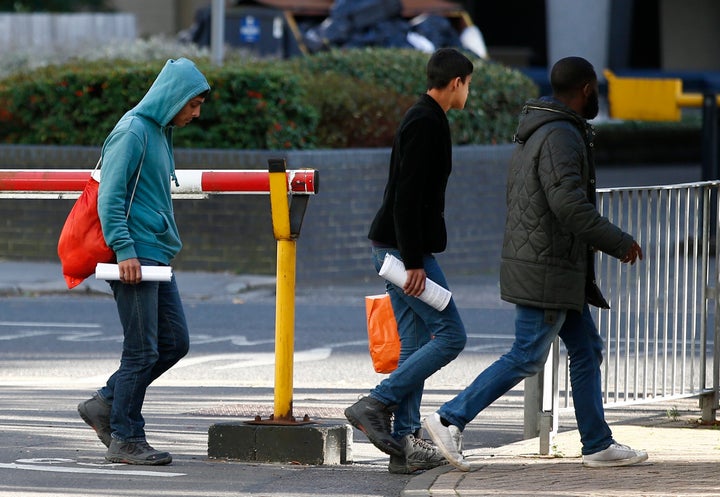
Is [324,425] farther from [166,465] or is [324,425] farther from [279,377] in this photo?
[166,465]

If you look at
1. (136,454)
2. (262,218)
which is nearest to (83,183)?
(136,454)

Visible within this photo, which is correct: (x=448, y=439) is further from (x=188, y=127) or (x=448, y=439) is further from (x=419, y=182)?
(x=188, y=127)

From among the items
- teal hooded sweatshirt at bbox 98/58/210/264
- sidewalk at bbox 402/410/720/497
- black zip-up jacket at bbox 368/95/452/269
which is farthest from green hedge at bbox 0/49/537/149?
black zip-up jacket at bbox 368/95/452/269

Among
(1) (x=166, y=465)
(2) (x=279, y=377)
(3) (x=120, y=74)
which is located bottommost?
(1) (x=166, y=465)

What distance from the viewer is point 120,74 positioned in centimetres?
1602

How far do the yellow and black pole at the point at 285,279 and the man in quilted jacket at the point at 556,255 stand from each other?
76cm

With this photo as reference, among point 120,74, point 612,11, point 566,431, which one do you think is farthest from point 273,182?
point 612,11

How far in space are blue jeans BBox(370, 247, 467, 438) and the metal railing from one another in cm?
70

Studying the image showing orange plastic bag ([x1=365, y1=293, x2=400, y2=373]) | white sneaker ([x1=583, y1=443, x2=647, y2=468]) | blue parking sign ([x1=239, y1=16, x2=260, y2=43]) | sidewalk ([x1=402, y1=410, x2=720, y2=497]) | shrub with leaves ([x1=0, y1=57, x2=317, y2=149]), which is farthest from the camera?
blue parking sign ([x1=239, y1=16, x2=260, y2=43])

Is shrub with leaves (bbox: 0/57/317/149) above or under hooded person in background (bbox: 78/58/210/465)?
above

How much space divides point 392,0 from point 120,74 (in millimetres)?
12096

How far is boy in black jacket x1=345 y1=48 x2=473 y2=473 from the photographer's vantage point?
21.1 ft

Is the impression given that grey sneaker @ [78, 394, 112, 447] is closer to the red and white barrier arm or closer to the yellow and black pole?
the yellow and black pole

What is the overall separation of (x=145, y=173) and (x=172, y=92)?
39 centimetres
